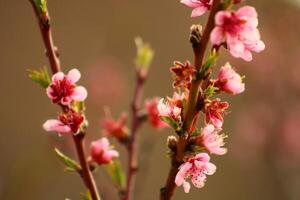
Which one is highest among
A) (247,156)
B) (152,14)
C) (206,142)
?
(152,14)

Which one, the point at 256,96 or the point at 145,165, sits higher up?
the point at 256,96

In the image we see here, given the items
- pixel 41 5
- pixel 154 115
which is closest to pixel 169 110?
pixel 41 5

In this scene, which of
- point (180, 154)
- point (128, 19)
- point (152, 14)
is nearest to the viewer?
point (180, 154)

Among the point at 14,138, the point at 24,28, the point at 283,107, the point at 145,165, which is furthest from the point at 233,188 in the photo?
the point at 145,165

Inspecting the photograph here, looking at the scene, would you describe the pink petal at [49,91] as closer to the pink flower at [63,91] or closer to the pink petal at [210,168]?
the pink flower at [63,91]

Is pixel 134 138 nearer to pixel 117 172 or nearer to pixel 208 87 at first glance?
pixel 117 172

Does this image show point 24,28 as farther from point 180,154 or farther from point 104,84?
point 180,154
